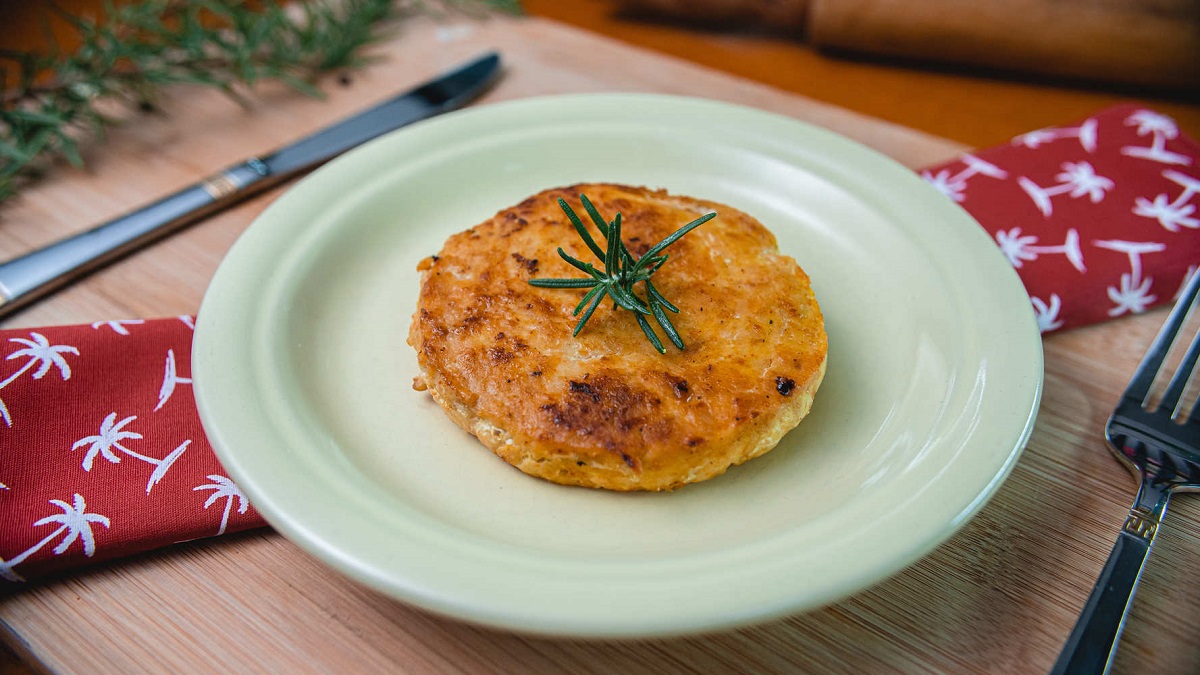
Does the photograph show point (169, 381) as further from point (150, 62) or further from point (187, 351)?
point (150, 62)

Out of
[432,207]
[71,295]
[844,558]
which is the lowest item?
[71,295]

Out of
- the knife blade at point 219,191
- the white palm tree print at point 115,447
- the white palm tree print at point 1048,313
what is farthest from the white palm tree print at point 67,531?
the white palm tree print at point 1048,313

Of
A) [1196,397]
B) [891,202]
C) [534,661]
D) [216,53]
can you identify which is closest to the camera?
[534,661]

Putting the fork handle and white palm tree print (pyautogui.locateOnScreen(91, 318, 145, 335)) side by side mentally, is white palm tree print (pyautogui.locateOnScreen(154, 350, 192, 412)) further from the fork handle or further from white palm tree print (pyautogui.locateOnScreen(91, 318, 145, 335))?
the fork handle

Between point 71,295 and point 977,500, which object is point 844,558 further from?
point 71,295

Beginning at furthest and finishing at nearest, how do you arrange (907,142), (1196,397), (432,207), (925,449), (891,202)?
(907,142) → (432,207) → (891,202) → (1196,397) → (925,449)

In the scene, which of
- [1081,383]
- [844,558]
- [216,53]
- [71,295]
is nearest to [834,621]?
[844,558]

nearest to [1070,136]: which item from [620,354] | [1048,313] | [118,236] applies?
[1048,313]
